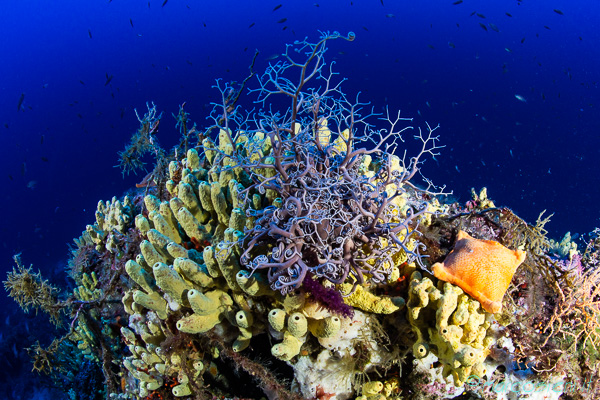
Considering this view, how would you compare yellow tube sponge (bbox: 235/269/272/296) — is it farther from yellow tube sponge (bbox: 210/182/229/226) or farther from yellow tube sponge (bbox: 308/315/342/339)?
yellow tube sponge (bbox: 210/182/229/226)

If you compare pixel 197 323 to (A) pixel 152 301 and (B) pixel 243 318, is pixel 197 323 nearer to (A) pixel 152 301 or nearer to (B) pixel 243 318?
(B) pixel 243 318

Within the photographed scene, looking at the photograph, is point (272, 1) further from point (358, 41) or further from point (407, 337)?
point (407, 337)

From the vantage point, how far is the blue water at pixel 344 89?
78.0 ft

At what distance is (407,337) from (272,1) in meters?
98.3

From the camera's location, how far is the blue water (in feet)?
78.0

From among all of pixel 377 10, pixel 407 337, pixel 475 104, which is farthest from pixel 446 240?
pixel 377 10

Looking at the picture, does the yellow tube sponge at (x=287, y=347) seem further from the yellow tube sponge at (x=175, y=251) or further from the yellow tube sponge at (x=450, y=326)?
the yellow tube sponge at (x=175, y=251)

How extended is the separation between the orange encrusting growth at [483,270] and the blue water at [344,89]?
6.81 m

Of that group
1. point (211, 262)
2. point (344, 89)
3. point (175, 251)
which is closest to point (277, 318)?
point (211, 262)

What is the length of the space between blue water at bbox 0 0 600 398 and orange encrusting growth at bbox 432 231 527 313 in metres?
6.81

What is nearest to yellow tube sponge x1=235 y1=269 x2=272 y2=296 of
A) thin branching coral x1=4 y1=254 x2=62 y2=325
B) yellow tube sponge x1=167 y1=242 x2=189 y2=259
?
yellow tube sponge x1=167 y1=242 x2=189 y2=259

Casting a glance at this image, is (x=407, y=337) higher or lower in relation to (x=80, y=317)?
lower

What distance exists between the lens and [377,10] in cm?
6444

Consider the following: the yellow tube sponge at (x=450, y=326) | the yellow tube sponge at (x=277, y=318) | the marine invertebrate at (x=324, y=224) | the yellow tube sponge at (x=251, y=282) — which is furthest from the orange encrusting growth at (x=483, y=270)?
the yellow tube sponge at (x=251, y=282)
